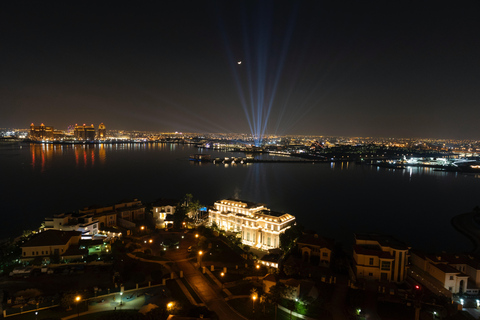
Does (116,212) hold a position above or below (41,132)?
below

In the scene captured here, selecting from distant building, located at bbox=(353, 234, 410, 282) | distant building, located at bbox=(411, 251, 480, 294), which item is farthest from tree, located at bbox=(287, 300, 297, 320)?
distant building, located at bbox=(411, 251, 480, 294)

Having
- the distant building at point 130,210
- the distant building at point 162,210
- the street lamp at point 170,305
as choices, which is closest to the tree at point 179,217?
the distant building at point 162,210

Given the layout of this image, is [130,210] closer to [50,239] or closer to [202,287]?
[50,239]

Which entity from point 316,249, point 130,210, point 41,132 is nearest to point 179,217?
point 130,210

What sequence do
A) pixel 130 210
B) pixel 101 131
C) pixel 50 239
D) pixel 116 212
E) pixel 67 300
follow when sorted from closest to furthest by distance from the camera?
pixel 67 300 < pixel 50 239 < pixel 116 212 < pixel 130 210 < pixel 101 131

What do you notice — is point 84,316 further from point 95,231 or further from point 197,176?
point 197,176

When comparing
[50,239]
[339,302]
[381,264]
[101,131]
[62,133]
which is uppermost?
[101,131]

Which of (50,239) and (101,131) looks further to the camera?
(101,131)
